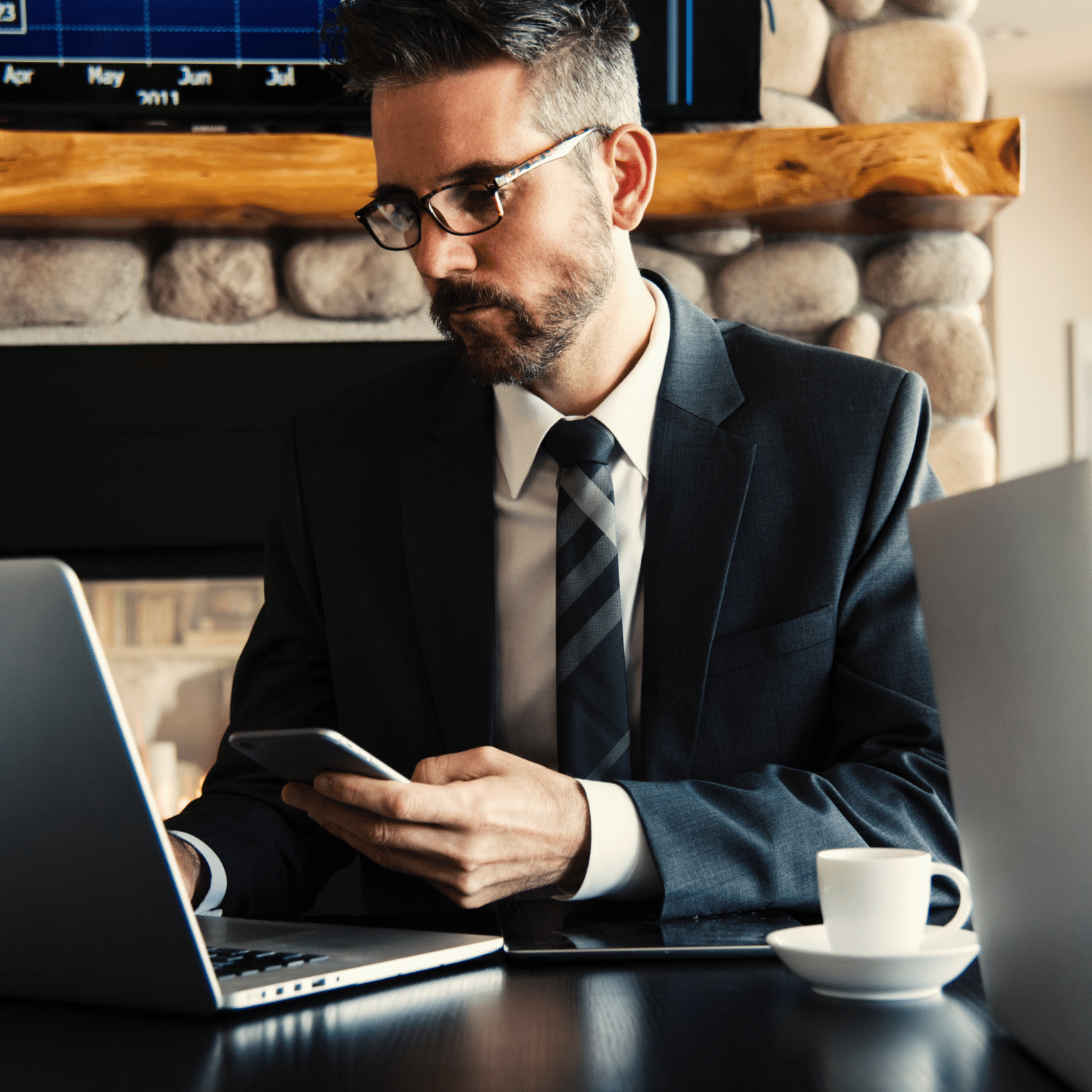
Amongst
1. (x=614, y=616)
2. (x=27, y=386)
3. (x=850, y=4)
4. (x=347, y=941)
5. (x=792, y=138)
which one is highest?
(x=850, y=4)

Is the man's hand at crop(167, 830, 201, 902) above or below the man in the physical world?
below

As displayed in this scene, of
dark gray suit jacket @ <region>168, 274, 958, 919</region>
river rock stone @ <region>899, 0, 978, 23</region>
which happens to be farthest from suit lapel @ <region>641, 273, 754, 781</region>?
river rock stone @ <region>899, 0, 978, 23</region>

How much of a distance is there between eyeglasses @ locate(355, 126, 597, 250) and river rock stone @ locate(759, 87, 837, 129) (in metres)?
0.86

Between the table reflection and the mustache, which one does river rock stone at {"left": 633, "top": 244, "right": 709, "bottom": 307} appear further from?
the table reflection

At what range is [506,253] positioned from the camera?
1186mm

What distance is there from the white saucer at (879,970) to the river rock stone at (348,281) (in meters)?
1.49

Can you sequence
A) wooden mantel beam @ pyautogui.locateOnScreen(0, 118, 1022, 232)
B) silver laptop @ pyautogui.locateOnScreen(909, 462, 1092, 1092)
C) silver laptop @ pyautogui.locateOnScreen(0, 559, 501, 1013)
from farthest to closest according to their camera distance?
wooden mantel beam @ pyautogui.locateOnScreen(0, 118, 1022, 232), silver laptop @ pyautogui.locateOnScreen(0, 559, 501, 1013), silver laptop @ pyautogui.locateOnScreen(909, 462, 1092, 1092)

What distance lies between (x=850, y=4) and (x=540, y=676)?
134cm

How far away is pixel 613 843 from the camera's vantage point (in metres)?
0.86

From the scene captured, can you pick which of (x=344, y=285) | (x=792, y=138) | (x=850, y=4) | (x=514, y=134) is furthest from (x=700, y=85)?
(x=514, y=134)

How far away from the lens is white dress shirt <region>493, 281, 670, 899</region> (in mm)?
1195

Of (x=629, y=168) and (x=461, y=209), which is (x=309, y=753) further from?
(x=629, y=168)

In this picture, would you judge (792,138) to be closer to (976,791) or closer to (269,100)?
(269,100)

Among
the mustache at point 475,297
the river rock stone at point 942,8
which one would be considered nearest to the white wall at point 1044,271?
the river rock stone at point 942,8
